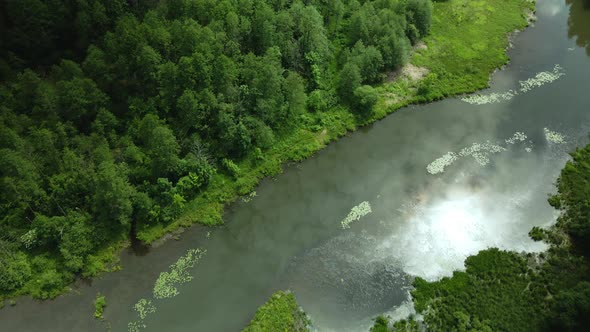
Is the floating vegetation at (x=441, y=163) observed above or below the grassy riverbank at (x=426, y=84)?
below

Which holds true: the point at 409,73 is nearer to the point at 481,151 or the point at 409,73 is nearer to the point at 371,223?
the point at 481,151

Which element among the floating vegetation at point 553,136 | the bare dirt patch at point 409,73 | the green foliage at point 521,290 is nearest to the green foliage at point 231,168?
the green foliage at point 521,290

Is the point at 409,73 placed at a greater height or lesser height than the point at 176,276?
greater

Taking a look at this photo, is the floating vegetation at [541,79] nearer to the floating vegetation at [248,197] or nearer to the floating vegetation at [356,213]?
the floating vegetation at [356,213]

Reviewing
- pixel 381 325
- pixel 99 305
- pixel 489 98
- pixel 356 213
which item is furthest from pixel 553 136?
pixel 99 305

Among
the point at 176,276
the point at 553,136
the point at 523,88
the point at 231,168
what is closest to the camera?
the point at 176,276

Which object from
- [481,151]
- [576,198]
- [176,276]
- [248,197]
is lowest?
[576,198]

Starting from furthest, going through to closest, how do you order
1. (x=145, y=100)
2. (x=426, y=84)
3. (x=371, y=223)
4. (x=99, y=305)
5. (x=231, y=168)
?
1. (x=426, y=84)
2. (x=145, y=100)
3. (x=231, y=168)
4. (x=371, y=223)
5. (x=99, y=305)
